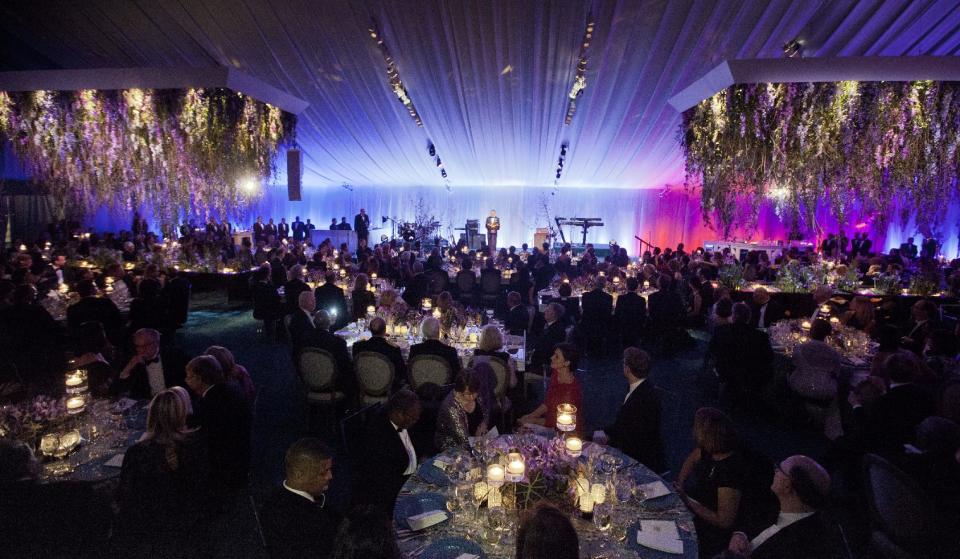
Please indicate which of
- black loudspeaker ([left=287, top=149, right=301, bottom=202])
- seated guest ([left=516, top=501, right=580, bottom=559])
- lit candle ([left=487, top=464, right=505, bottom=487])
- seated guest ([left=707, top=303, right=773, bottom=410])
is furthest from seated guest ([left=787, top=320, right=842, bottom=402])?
black loudspeaker ([left=287, top=149, right=301, bottom=202])

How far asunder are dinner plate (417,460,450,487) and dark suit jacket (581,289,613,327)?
17.5 ft

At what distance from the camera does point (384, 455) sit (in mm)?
3258

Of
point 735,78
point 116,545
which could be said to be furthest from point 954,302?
point 116,545

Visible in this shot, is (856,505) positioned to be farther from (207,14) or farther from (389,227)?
(389,227)

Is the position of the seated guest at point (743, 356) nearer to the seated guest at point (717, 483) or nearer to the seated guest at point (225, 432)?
the seated guest at point (717, 483)

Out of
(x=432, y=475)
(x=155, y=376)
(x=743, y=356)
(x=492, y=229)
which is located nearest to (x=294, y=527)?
(x=432, y=475)

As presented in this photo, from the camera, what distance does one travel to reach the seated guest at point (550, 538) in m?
1.77

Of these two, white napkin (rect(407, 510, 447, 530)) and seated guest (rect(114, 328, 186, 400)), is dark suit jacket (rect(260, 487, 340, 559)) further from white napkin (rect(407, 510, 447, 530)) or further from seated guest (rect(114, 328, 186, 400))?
seated guest (rect(114, 328, 186, 400))

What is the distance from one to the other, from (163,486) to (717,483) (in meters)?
3.20

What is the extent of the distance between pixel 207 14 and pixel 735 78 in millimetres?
8878

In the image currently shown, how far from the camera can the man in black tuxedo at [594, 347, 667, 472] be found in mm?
3689

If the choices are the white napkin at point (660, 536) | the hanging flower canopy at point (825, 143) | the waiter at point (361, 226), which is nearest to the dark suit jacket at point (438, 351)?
the white napkin at point (660, 536)

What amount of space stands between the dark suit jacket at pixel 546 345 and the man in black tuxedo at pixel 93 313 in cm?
554

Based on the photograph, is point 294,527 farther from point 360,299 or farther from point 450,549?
point 360,299
